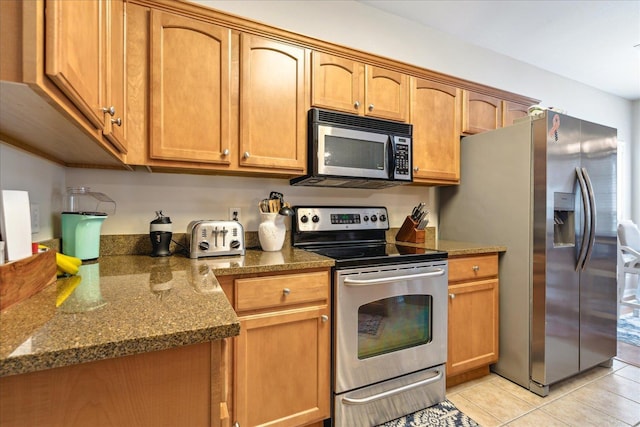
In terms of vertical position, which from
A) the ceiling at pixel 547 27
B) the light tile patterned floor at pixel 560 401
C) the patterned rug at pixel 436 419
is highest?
the ceiling at pixel 547 27

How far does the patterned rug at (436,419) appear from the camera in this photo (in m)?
1.65

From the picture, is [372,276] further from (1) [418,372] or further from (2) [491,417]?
(2) [491,417]

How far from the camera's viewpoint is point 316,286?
1494 millimetres

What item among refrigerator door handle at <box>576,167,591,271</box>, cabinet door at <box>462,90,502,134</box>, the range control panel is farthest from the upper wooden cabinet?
refrigerator door handle at <box>576,167,591,271</box>

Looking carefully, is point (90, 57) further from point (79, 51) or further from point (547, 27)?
point (547, 27)

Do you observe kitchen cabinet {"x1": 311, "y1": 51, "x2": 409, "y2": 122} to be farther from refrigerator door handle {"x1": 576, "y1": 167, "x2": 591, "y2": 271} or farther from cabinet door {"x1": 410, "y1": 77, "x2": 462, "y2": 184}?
refrigerator door handle {"x1": 576, "y1": 167, "x2": 591, "y2": 271}

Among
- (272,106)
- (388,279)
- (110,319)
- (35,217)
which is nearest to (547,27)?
(272,106)

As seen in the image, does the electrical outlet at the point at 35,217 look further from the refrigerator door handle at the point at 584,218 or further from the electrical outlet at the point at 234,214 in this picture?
the refrigerator door handle at the point at 584,218

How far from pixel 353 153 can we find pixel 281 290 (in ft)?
3.16

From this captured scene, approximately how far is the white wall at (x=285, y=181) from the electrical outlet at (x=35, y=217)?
0.16 ft

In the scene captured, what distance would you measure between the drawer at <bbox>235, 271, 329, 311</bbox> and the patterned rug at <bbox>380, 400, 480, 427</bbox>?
84cm

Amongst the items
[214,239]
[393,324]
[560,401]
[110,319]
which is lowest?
[560,401]

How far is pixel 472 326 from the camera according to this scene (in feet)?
6.64

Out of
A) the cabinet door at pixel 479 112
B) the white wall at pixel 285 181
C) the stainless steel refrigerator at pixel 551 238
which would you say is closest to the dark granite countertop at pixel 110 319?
the white wall at pixel 285 181
